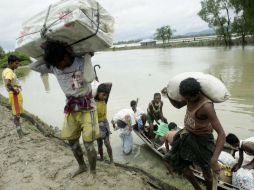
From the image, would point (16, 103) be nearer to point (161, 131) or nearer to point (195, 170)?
point (161, 131)

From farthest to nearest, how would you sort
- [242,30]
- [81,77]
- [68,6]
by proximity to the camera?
[242,30] < [81,77] < [68,6]

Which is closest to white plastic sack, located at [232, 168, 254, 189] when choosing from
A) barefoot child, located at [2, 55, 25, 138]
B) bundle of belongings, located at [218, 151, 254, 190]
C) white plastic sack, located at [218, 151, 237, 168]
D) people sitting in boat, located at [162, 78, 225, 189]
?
bundle of belongings, located at [218, 151, 254, 190]

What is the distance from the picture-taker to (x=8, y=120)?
30.3 ft

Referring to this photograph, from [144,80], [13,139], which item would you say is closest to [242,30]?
[144,80]

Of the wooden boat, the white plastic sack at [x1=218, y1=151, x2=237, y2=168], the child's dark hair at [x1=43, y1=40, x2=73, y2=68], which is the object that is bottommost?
A: the wooden boat

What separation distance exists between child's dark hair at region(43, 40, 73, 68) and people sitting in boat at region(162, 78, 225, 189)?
1.29 metres

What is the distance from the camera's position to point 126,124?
7.37 meters

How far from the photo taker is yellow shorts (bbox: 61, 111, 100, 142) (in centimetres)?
391

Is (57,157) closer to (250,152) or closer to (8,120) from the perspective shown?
(250,152)

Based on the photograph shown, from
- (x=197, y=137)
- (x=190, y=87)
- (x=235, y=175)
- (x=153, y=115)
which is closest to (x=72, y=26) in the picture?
(x=190, y=87)

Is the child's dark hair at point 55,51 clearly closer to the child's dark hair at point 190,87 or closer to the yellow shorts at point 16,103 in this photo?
the child's dark hair at point 190,87

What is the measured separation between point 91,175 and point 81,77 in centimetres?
124

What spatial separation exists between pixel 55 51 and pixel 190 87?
1488 mm

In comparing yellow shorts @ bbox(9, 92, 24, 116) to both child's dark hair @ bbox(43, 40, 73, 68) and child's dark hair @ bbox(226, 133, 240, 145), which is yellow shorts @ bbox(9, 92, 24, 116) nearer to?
child's dark hair @ bbox(43, 40, 73, 68)
